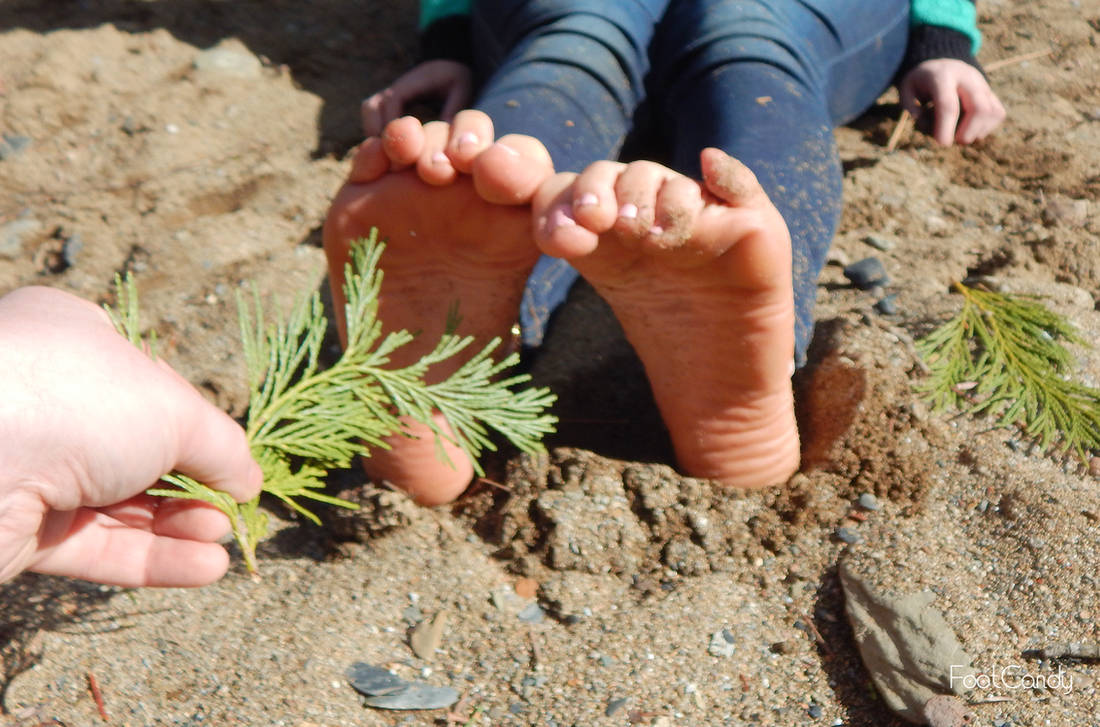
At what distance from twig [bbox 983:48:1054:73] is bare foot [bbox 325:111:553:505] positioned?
5.46ft

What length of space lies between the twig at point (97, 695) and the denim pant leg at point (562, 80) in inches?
30.3

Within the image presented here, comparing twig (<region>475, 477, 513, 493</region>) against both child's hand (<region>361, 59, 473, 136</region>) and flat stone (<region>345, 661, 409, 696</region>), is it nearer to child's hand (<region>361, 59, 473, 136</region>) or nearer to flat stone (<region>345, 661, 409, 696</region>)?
flat stone (<region>345, 661, 409, 696</region>)

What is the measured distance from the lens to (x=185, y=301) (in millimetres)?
1721

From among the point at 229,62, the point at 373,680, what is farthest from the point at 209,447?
the point at 229,62

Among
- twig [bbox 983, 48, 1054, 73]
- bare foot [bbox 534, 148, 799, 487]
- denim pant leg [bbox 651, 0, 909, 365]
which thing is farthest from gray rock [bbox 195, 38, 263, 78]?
twig [bbox 983, 48, 1054, 73]

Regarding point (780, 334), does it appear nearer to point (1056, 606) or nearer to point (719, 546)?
point (719, 546)

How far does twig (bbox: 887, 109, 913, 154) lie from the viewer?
2074 millimetres

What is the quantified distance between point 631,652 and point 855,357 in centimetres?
61

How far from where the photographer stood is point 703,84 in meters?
1.68

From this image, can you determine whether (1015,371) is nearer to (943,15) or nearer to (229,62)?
(943,15)

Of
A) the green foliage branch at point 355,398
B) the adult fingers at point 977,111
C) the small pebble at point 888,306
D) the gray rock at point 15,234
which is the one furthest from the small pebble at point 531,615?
the adult fingers at point 977,111

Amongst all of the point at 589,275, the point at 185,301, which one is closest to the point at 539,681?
the point at 589,275

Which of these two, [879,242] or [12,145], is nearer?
[879,242]

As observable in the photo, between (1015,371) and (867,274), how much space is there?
33cm
